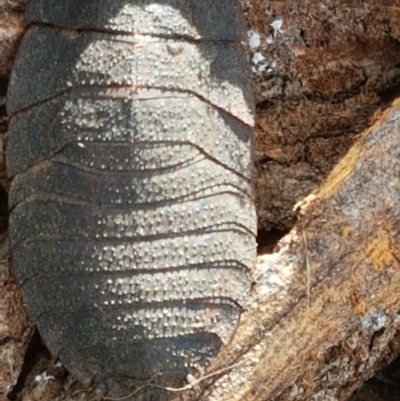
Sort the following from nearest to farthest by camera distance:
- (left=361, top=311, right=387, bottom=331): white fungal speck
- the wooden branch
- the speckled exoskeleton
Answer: the speckled exoskeleton < the wooden branch < (left=361, top=311, right=387, bottom=331): white fungal speck

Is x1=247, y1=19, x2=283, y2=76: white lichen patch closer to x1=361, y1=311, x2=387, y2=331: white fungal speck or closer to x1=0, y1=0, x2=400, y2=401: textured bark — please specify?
x1=0, y1=0, x2=400, y2=401: textured bark

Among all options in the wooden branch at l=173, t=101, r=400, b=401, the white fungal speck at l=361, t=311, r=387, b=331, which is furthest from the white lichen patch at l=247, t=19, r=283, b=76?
the white fungal speck at l=361, t=311, r=387, b=331

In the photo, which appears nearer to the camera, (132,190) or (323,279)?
(132,190)

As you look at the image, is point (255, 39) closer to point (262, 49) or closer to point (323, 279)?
point (262, 49)

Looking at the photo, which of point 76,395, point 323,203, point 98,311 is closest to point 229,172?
point 323,203

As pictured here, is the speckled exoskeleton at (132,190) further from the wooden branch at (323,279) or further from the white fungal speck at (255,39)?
the white fungal speck at (255,39)

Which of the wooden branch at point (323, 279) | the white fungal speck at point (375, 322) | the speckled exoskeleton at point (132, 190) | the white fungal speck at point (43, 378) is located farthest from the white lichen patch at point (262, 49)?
the white fungal speck at point (43, 378)

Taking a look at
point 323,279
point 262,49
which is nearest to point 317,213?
point 323,279
